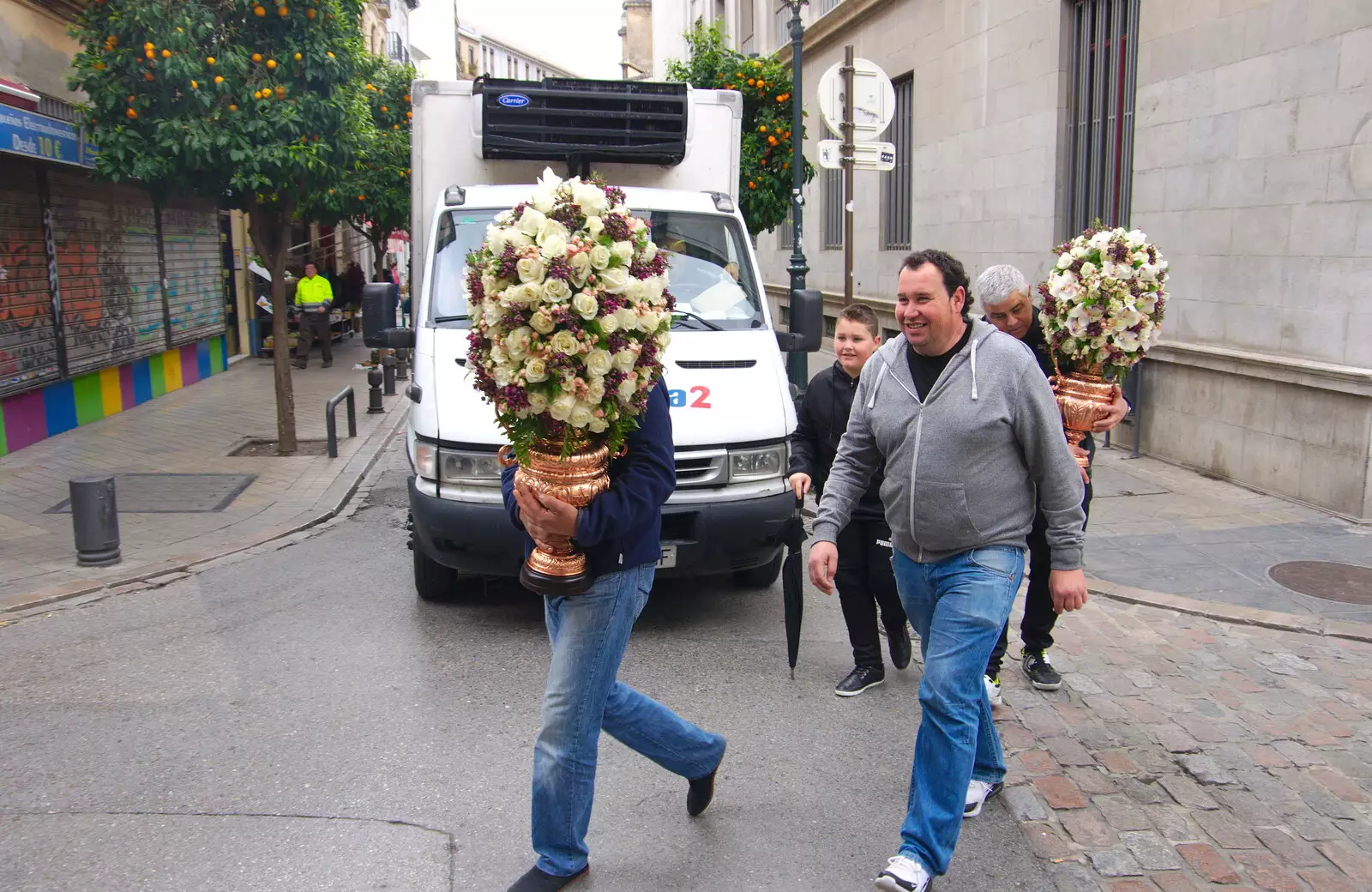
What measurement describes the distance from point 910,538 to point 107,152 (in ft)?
30.8

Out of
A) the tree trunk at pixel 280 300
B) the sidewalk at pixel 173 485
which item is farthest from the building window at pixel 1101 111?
the tree trunk at pixel 280 300

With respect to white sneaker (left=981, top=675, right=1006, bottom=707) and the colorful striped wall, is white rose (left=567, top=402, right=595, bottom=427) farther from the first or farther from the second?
the colorful striped wall

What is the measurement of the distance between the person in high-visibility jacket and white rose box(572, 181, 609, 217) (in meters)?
18.4

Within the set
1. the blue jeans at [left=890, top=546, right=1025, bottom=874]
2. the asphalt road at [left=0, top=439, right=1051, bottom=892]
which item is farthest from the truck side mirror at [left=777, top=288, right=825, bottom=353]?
the blue jeans at [left=890, top=546, right=1025, bottom=874]

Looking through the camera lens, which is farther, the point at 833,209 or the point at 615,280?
the point at 833,209

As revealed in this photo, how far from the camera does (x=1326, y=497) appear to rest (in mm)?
8305

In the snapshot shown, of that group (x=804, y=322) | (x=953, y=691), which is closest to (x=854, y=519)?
(x=953, y=691)

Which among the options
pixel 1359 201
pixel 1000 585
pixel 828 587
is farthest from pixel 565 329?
pixel 1359 201

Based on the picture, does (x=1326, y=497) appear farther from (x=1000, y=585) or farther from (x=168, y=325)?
(x=168, y=325)

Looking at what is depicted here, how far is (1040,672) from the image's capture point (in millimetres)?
5172

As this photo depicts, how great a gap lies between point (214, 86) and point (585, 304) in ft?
28.7

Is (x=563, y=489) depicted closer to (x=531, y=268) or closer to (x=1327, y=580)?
(x=531, y=268)

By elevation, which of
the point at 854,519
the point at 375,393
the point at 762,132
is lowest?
the point at 375,393

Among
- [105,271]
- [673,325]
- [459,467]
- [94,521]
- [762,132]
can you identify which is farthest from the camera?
[105,271]
